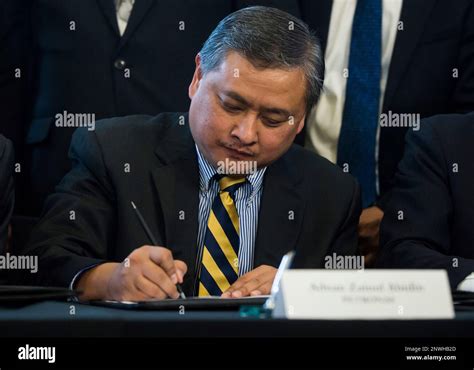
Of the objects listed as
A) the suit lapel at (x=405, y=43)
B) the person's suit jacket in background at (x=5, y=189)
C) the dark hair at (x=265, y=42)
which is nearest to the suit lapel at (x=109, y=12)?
the dark hair at (x=265, y=42)

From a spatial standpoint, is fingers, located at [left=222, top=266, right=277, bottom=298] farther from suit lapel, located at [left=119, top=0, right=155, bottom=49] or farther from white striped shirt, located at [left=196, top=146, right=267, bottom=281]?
suit lapel, located at [left=119, top=0, right=155, bottom=49]

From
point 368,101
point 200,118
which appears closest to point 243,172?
point 200,118

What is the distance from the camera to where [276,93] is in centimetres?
273

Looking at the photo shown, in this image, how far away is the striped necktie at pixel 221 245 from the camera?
266cm

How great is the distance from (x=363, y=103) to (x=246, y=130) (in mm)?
708

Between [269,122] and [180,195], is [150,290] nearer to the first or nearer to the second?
[180,195]

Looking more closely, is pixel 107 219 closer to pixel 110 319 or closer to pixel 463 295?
pixel 463 295

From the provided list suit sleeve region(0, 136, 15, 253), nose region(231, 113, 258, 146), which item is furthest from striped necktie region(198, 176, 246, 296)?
suit sleeve region(0, 136, 15, 253)

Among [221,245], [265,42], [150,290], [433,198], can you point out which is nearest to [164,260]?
[150,290]

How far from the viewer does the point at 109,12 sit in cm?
324

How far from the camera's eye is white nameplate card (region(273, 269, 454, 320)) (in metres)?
1.64

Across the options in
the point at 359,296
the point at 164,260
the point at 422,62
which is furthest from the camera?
the point at 422,62

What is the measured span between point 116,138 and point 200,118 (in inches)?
10.6

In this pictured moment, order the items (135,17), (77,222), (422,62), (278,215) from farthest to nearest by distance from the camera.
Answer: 1. (422,62)
2. (135,17)
3. (278,215)
4. (77,222)
